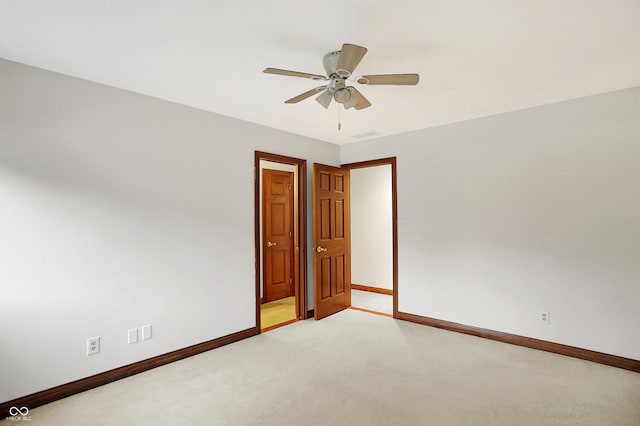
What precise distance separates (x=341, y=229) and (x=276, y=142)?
63.1 inches

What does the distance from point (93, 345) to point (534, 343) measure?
410 centimetres

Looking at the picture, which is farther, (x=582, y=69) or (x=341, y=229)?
(x=341, y=229)

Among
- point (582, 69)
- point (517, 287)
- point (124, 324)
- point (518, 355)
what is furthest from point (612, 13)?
point (124, 324)

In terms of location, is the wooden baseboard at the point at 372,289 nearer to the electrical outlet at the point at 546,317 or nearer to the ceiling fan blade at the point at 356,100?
the electrical outlet at the point at 546,317

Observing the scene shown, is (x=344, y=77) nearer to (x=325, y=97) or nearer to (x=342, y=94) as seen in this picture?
(x=342, y=94)

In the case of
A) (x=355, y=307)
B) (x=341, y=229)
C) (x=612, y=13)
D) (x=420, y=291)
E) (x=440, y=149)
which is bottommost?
(x=355, y=307)

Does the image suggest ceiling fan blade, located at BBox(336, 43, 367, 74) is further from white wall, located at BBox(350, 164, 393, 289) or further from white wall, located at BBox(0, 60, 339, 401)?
white wall, located at BBox(350, 164, 393, 289)

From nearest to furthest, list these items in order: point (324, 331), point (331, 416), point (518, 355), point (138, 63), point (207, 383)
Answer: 1. point (331, 416)
2. point (138, 63)
3. point (207, 383)
4. point (518, 355)
5. point (324, 331)

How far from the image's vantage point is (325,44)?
2047mm

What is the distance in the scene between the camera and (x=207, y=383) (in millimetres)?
2592

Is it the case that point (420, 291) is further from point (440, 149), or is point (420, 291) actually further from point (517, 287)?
point (440, 149)

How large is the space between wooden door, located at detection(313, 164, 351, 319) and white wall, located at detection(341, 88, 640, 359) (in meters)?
0.88

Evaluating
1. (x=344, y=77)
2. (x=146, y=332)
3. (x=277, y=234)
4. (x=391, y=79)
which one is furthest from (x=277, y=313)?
(x=391, y=79)

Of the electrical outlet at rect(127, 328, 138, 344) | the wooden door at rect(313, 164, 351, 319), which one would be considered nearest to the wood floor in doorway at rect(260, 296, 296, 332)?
the wooden door at rect(313, 164, 351, 319)
